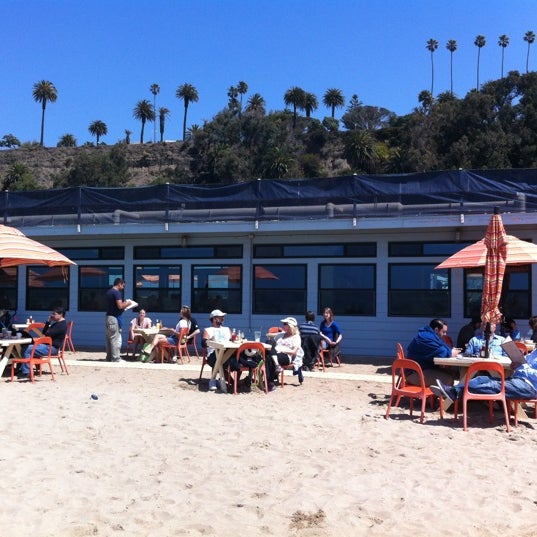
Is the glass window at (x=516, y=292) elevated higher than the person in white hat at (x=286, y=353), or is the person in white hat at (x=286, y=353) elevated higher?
the glass window at (x=516, y=292)

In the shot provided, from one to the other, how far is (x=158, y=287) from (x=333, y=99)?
78.0m

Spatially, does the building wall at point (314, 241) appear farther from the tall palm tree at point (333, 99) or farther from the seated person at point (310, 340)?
the tall palm tree at point (333, 99)

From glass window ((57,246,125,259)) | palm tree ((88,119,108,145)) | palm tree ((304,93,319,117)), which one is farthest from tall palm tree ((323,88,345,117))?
glass window ((57,246,125,259))

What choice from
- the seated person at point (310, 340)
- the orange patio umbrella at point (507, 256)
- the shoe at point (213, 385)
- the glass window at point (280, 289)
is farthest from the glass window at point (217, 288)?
the orange patio umbrella at point (507, 256)

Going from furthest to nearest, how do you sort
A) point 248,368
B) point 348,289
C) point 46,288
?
point 46,288, point 348,289, point 248,368

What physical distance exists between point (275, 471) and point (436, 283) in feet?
28.6

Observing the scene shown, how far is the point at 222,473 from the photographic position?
16.1ft

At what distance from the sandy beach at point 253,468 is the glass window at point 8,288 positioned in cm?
809

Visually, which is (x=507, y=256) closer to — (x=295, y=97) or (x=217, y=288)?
(x=217, y=288)

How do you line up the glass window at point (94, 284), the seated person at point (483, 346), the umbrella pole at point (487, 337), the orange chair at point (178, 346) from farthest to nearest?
the glass window at point (94, 284)
the orange chair at point (178, 346)
the seated person at point (483, 346)
the umbrella pole at point (487, 337)

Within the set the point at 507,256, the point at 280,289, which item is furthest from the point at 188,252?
the point at 507,256

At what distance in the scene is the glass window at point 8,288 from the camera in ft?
51.3

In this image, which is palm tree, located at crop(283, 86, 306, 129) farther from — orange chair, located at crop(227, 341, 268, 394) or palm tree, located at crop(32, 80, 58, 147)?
orange chair, located at crop(227, 341, 268, 394)

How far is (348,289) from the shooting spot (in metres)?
13.4
